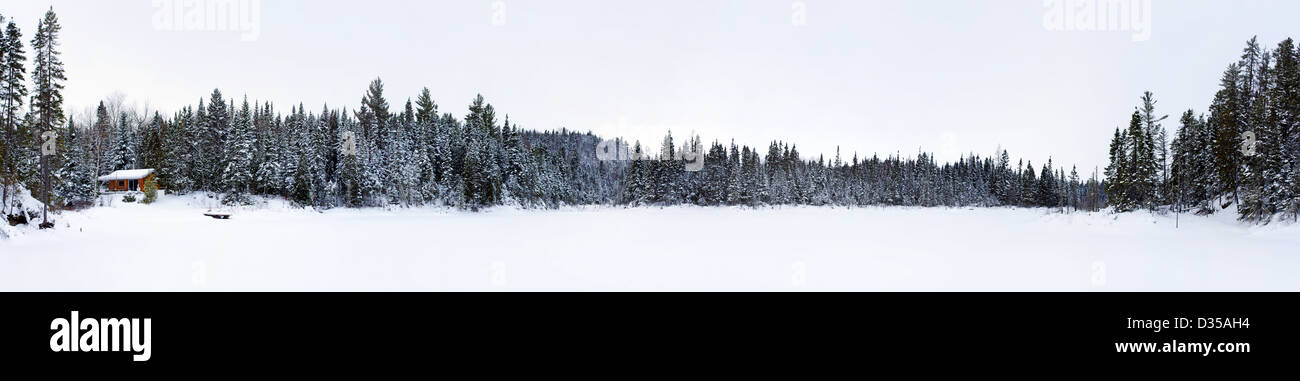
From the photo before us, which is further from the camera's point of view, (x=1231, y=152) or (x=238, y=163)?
(x=238, y=163)

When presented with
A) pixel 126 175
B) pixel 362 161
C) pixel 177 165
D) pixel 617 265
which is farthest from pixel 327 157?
pixel 617 265

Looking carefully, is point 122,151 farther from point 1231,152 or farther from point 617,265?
point 1231,152

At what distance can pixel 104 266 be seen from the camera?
1275 centimetres

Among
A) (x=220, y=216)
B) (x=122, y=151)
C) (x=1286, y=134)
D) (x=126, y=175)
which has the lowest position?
(x=220, y=216)

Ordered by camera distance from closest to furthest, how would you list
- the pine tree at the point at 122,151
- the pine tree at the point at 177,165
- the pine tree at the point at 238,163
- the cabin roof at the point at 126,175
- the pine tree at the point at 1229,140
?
1. the pine tree at the point at 1229,140
2. the pine tree at the point at 238,163
3. the pine tree at the point at 177,165
4. the cabin roof at the point at 126,175
5. the pine tree at the point at 122,151

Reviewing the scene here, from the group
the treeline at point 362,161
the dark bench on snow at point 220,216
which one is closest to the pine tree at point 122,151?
the treeline at point 362,161

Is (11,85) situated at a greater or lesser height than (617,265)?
greater

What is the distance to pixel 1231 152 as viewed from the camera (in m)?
36.8

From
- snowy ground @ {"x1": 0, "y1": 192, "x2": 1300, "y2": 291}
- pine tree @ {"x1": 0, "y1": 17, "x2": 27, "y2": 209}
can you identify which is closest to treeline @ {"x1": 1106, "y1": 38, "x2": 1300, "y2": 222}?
snowy ground @ {"x1": 0, "y1": 192, "x2": 1300, "y2": 291}

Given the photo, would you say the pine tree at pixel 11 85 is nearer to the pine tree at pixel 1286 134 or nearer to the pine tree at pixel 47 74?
the pine tree at pixel 47 74

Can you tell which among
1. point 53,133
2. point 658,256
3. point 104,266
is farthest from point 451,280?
Result: point 53,133

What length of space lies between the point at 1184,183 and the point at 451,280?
61.0 meters

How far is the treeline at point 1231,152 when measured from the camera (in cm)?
2936
